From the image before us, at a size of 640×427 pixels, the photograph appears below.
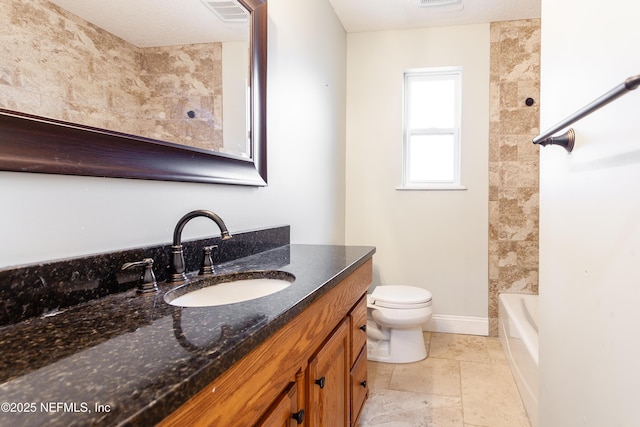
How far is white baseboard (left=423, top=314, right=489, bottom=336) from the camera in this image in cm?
301

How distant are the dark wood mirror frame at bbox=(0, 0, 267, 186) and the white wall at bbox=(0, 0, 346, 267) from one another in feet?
0.12

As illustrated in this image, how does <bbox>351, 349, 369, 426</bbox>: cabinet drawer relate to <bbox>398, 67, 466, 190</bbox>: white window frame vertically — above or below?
below

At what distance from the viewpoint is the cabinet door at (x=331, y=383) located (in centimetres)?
101

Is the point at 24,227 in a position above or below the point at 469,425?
above

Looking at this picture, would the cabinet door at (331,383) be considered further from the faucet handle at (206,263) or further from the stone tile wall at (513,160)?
the stone tile wall at (513,160)

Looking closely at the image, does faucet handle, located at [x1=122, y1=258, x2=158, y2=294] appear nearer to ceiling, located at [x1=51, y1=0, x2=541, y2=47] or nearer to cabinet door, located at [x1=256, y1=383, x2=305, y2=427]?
cabinet door, located at [x1=256, y1=383, x2=305, y2=427]

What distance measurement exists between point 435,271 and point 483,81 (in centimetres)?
163

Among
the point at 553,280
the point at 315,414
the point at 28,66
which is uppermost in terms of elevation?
the point at 28,66

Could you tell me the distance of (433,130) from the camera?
3.16 metres

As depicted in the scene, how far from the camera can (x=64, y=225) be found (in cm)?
83

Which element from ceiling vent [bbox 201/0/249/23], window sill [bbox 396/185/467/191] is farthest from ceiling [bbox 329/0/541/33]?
ceiling vent [bbox 201/0/249/23]

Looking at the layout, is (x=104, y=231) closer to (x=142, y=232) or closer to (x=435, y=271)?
(x=142, y=232)

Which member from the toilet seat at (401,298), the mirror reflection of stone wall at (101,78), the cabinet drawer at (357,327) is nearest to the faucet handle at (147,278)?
the mirror reflection of stone wall at (101,78)

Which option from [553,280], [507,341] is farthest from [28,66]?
[507,341]
